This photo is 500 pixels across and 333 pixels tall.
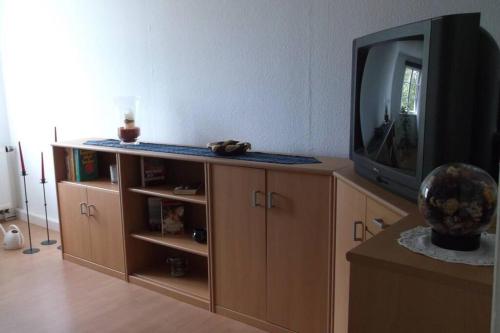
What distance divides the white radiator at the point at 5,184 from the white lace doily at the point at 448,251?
4368 millimetres

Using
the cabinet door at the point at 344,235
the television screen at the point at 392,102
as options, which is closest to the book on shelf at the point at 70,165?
the cabinet door at the point at 344,235

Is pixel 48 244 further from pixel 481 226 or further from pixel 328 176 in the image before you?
pixel 481 226

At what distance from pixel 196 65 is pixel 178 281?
4.75 feet

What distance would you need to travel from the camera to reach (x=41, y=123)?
13.7 ft

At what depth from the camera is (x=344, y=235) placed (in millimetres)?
1983

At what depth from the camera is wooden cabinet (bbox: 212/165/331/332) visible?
220 centimetres

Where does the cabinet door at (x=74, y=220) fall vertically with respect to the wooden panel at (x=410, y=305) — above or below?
below

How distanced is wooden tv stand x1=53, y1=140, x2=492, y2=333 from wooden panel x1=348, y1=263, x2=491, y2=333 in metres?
0.50

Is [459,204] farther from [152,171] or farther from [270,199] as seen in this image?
[152,171]

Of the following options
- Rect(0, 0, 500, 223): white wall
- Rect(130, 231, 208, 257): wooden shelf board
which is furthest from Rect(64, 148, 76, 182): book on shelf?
Rect(130, 231, 208, 257): wooden shelf board

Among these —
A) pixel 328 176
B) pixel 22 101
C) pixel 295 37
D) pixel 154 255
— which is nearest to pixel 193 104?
pixel 295 37

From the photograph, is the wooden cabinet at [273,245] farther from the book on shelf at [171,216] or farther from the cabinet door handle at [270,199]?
the book on shelf at [171,216]

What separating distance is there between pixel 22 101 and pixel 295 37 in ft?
9.94

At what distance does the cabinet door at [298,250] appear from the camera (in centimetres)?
218
